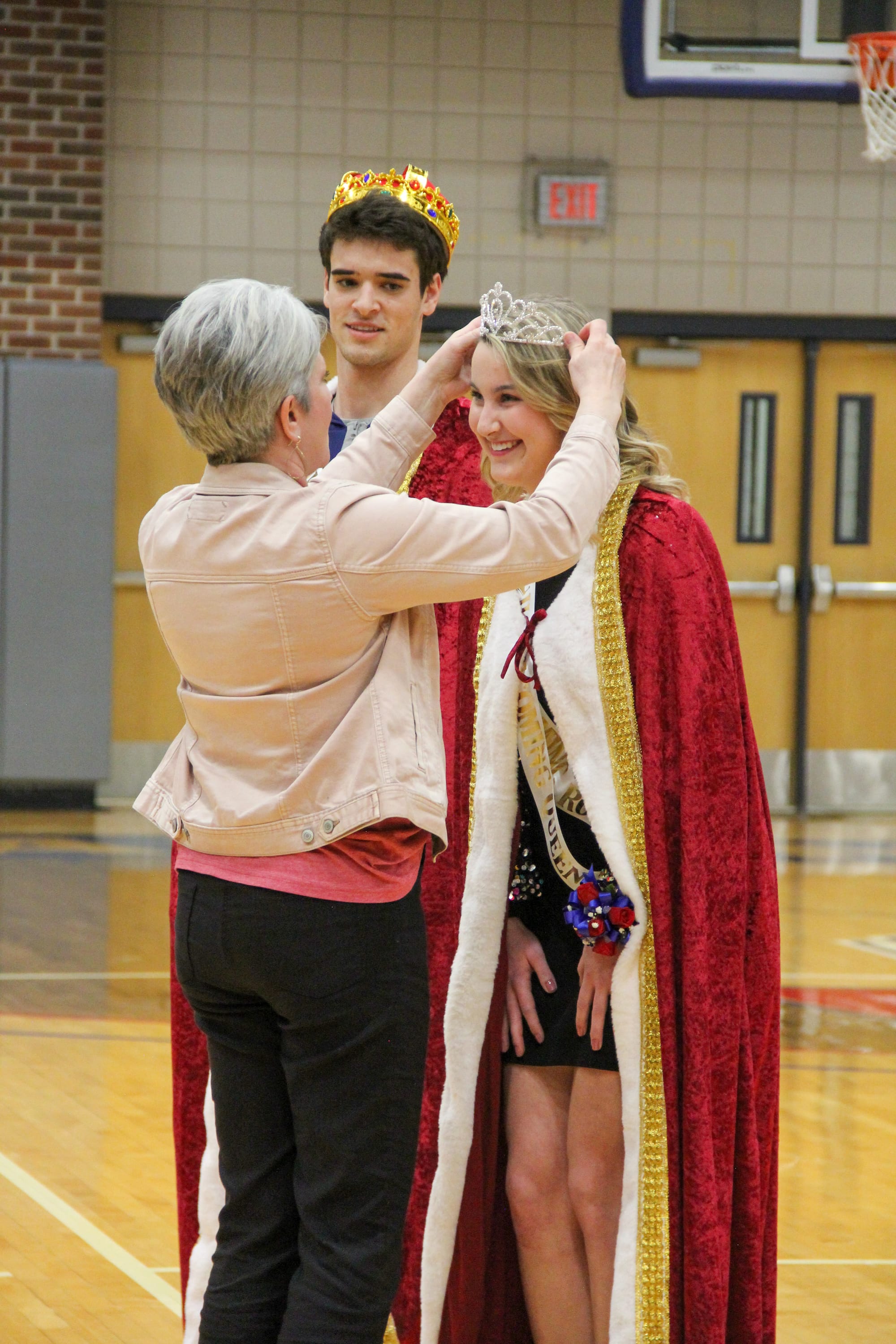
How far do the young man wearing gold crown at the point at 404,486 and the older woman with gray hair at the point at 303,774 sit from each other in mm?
480

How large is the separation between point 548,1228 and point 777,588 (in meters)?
7.31

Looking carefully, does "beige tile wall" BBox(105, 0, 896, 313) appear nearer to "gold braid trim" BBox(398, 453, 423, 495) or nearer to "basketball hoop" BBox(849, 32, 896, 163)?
"basketball hoop" BBox(849, 32, 896, 163)

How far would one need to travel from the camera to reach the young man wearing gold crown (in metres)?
2.52

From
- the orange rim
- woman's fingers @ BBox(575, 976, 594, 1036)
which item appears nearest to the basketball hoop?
the orange rim

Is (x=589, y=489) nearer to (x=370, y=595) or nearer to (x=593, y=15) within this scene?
(x=370, y=595)

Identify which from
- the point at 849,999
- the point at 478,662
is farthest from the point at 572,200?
the point at 478,662

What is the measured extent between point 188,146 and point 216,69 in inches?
16.7

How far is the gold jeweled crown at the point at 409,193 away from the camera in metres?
2.88

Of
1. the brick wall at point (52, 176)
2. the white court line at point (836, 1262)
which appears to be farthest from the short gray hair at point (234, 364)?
the brick wall at point (52, 176)

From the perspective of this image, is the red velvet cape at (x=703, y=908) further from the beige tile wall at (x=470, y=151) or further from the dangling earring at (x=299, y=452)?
the beige tile wall at (x=470, y=151)

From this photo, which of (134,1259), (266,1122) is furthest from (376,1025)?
(134,1259)

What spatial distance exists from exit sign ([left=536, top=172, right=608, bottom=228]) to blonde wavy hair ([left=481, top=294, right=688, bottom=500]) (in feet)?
23.1

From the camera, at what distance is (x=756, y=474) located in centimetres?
942

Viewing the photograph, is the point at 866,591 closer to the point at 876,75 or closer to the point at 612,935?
the point at 876,75
